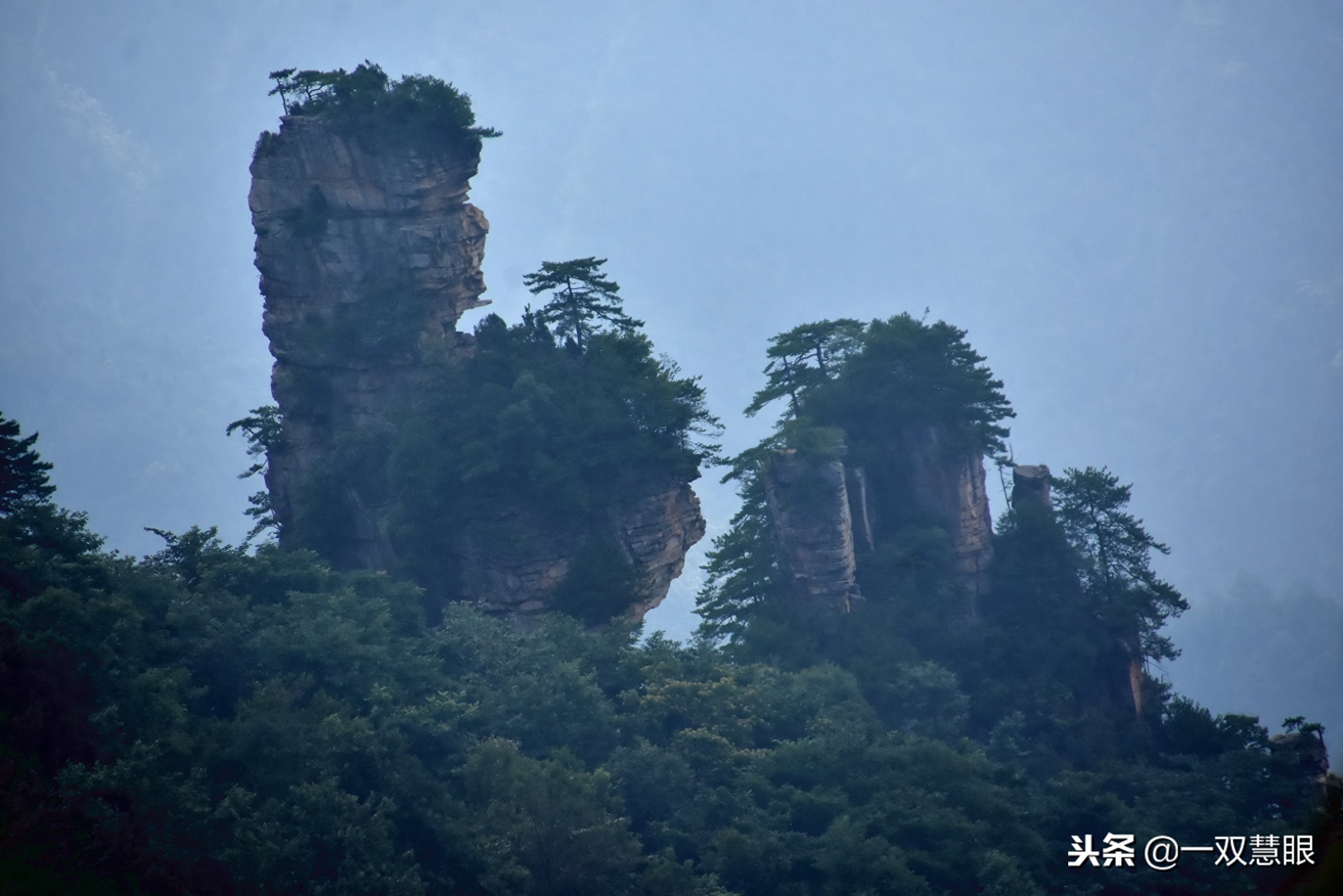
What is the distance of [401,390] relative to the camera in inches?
1574

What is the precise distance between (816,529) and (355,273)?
17509mm

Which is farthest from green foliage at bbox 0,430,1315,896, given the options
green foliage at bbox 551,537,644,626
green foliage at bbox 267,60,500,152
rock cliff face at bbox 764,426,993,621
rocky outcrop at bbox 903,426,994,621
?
green foliage at bbox 267,60,500,152

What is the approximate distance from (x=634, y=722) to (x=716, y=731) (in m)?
2.21

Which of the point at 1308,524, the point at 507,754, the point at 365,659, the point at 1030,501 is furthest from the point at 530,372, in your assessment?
the point at 1308,524

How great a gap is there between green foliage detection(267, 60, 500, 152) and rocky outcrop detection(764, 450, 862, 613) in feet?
50.8

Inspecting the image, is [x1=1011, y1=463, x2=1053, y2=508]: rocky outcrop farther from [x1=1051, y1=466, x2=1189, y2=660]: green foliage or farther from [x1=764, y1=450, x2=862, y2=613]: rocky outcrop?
[x1=764, y1=450, x2=862, y2=613]: rocky outcrop

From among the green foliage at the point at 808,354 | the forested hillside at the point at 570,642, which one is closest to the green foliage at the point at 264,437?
the forested hillside at the point at 570,642

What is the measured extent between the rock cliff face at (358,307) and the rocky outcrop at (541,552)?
0.08m

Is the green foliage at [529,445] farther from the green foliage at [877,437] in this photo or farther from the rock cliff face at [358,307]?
the green foliage at [877,437]

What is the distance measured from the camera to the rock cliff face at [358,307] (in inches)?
1535

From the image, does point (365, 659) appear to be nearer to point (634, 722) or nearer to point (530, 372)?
point (634, 722)

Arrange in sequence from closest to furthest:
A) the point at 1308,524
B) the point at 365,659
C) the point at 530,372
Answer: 1. the point at 365,659
2. the point at 530,372
3. the point at 1308,524

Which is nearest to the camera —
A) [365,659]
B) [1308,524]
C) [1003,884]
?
[1003,884]

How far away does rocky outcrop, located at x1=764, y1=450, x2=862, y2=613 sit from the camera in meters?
41.2
